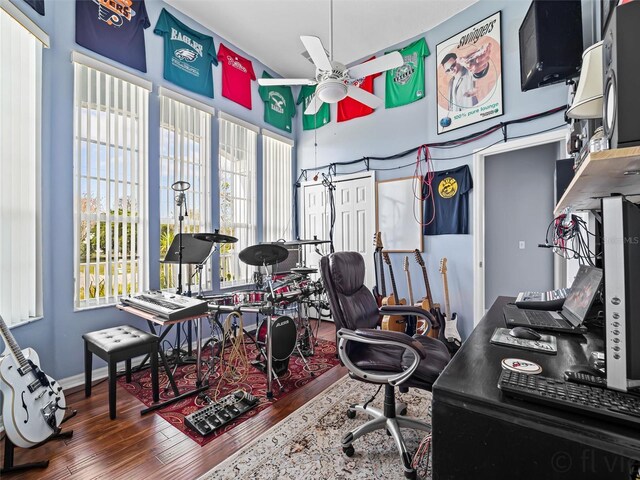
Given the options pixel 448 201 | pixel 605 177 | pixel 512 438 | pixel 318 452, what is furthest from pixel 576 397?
pixel 448 201

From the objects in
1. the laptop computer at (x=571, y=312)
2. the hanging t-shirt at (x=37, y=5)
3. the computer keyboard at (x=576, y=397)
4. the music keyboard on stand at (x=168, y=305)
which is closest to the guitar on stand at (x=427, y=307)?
the laptop computer at (x=571, y=312)

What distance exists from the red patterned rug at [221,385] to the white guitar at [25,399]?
0.63m

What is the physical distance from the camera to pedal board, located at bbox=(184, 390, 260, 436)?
1907 mm

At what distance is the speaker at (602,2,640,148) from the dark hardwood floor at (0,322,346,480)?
87.0 inches

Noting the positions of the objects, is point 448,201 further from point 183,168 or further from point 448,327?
point 183,168

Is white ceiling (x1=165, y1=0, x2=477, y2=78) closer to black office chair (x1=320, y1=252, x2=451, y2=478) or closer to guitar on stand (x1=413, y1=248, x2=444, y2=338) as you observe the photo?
guitar on stand (x1=413, y1=248, x2=444, y2=338)

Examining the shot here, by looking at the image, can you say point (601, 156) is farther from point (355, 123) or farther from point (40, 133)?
point (355, 123)

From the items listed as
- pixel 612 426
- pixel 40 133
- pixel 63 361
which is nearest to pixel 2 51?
pixel 40 133

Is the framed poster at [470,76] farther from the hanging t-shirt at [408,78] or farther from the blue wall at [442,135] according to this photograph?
the hanging t-shirt at [408,78]

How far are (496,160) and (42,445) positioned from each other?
532cm

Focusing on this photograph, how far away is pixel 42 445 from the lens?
178 cm

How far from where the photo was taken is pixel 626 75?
Answer: 73 centimetres

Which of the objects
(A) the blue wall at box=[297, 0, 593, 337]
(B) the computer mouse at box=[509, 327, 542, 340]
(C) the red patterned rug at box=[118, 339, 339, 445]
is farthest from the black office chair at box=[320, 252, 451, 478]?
(A) the blue wall at box=[297, 0, 593, 337]

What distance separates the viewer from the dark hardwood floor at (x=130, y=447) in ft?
5.18
